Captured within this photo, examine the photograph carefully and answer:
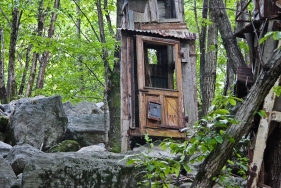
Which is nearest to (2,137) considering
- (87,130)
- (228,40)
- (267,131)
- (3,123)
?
(3,123)

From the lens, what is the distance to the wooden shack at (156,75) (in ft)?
38.6

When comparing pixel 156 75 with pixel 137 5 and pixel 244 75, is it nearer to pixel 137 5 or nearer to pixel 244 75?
pixel 137 5

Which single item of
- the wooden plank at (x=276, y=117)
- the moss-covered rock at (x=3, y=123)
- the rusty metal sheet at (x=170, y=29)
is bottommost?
the moss-covered rock at (x=3, y=123)

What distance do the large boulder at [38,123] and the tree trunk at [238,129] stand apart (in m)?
9.36

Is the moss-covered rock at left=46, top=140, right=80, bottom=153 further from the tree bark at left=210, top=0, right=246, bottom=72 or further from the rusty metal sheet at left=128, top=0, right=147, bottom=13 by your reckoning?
the tree bark at left=210, top=0, right=246, bottom=72

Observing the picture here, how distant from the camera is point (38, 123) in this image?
535 inches

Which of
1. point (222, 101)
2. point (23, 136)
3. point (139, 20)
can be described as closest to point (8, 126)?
point (23, 136)

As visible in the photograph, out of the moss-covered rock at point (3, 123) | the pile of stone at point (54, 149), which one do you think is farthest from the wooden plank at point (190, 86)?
the moss-covered rock at point (3, 123)

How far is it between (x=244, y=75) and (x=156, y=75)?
520cm

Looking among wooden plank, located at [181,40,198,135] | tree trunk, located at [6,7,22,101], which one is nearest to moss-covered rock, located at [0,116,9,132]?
tree trunk, located at [6,7,22,101]

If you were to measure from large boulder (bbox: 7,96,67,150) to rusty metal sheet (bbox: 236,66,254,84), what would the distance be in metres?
7.13

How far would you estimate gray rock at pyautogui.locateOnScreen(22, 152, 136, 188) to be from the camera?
682cm

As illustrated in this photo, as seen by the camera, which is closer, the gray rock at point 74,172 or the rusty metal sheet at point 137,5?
the gray rock at point 74,172

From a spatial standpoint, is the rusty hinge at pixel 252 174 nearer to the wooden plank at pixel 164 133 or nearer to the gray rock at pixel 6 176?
the gray rock at pixel 6 176
